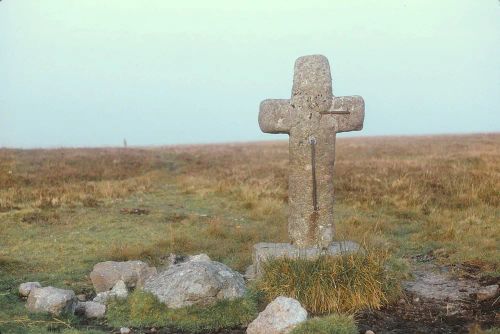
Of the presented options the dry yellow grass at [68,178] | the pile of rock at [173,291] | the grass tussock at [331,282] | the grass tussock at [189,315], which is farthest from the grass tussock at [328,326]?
the dry yellow grass at [68,178]

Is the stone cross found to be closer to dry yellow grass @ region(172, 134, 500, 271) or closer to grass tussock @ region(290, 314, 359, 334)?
dry yellow grass @ region(172, 134, 500, 271)

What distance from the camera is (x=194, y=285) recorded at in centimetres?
765

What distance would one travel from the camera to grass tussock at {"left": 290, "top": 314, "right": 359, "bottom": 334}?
20.4ft

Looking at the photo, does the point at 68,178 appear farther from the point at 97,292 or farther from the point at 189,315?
the point at 189,315

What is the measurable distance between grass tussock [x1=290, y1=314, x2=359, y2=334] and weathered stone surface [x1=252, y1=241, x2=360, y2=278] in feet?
5.73

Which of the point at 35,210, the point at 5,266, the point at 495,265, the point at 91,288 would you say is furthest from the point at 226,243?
the point at 35,210

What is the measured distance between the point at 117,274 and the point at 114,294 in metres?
1.09

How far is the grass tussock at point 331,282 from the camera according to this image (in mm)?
7387

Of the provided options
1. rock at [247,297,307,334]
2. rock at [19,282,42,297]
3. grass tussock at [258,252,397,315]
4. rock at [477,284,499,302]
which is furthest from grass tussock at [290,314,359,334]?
rock at [19,282,42,297]

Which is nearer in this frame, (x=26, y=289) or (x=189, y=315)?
(x=189, y=315)

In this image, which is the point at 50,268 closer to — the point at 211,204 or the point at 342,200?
the point at 211,204

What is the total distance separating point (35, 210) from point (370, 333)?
1408 centimetres

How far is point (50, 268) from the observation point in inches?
439

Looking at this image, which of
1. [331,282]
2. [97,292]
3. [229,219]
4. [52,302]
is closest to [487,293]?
[331,282]
